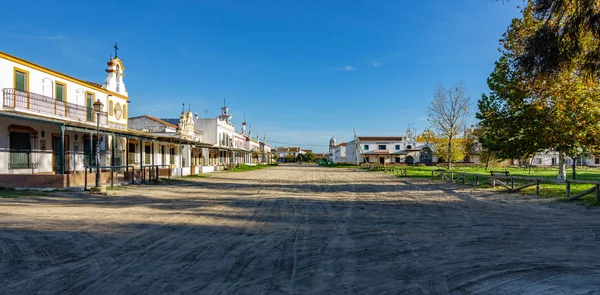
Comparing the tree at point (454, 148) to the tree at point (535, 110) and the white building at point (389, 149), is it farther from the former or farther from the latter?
the tree at point (535, 110)

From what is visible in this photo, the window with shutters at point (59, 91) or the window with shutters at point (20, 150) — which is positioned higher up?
the window with shutters at point (59, 91)

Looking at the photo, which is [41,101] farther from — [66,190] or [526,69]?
[526,69]

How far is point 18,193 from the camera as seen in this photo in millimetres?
14648

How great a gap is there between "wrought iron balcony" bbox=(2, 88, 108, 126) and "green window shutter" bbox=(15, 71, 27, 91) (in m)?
0.55

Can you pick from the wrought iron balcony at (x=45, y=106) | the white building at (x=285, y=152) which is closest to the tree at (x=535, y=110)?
the wrought iron balcony at (x=45, y=106)

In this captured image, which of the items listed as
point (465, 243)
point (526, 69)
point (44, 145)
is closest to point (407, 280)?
point (465, 243)

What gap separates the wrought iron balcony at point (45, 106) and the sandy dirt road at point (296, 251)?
8072 millimetres

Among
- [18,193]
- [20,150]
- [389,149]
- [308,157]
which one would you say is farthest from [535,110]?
[308,157]

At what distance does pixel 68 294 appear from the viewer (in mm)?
4301

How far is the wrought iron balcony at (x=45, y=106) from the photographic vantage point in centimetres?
1720

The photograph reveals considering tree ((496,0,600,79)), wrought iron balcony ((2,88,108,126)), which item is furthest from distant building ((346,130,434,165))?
tree ((496,0,600,79))

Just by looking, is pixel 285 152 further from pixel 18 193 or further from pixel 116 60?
pixel 18 193

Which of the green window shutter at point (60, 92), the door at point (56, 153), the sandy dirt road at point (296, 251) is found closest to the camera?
the sandy dirt road at point (296, 251)

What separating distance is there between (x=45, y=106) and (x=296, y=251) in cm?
1855
